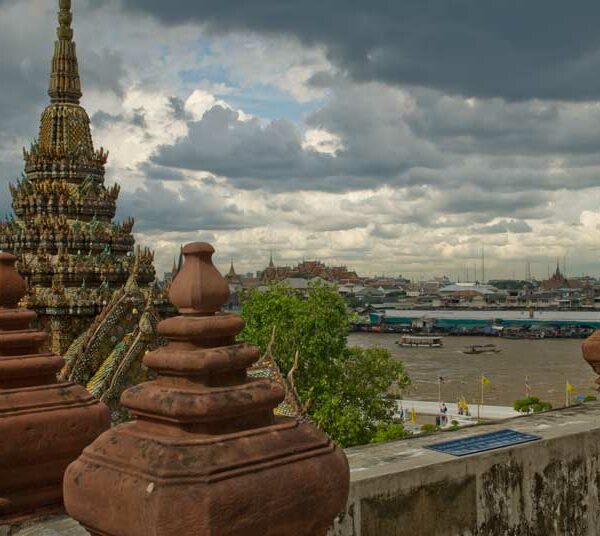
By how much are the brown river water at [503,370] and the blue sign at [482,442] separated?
34.5 meters

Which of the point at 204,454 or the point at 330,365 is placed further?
the point at 330,365

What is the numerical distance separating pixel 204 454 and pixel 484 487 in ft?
11.4

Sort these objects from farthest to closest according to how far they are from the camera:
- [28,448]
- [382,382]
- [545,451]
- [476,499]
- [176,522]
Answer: [382,382] < [545,451] < [476,499] < [28,448] < [176,522]

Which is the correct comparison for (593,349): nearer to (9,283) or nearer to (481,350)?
(9,283)

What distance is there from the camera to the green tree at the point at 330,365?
21.2m

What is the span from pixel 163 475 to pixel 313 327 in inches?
875

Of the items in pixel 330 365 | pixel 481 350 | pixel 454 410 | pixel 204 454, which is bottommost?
pixel 481 350


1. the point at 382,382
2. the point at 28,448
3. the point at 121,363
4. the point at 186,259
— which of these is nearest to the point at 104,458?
the point at 186,259

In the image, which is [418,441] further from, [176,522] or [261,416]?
[176,522]

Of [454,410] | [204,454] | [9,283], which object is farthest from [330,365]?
[204,454]

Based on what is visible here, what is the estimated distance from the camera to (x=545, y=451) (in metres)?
6.20

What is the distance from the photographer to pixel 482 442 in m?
6.09

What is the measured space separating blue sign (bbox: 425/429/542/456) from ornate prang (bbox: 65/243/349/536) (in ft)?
9.08

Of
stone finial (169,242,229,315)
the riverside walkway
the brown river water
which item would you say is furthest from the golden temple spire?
stone finial (169,242,229,315)
